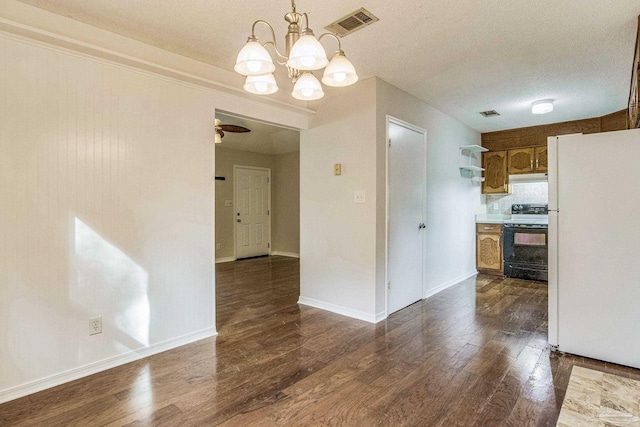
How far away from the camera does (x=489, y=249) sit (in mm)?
5449

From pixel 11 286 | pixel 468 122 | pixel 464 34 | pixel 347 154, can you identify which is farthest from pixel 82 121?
pixel 468 122

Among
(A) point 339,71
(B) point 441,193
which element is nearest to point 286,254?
(B) point 441,193

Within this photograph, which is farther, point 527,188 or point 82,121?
point 527,188

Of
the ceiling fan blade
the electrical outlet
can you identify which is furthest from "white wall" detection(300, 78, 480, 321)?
the electrical outlet

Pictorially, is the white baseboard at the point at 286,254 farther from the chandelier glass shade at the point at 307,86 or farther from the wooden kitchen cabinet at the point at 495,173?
the chandelier glass shade at the point at 307,86

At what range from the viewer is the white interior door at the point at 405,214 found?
3.53m

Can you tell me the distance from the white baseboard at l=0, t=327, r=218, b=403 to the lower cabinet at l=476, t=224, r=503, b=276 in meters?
4.44

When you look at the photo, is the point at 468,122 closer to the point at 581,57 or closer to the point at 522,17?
the point at 581,57

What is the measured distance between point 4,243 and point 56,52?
1239 millimetres

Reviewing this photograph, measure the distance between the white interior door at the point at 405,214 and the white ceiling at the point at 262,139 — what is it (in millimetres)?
1893

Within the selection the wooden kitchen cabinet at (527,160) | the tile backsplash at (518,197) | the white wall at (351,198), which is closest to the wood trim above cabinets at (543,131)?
the wooden kitchen cabinet at (527,160)

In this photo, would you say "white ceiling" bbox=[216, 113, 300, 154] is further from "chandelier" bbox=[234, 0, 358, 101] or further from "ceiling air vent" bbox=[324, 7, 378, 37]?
"chandelier" bbox=[234, 0, 358, 101]

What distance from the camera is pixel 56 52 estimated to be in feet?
7.06

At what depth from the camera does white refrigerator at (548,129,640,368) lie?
2350 mm
